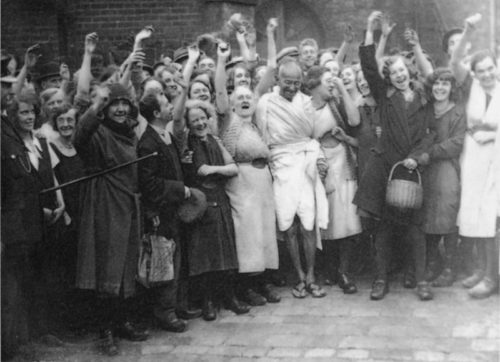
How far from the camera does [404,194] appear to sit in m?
6.43

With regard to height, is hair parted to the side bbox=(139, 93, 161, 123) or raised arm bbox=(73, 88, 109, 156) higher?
hair parted to the side bbox=(139, 93, 161, 123)

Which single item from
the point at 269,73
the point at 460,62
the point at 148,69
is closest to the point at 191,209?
the point at 269,73

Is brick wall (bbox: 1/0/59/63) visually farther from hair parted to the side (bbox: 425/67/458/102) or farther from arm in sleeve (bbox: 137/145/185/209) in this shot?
hair parted to the side (bbox: 425/67/458/102)

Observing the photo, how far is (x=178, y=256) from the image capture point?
6074 millimetres

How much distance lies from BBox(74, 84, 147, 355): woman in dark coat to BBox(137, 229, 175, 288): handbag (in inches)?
3.0

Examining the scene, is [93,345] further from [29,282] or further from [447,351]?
[447,351]

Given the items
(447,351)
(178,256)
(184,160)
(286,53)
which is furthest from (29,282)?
(286,53)

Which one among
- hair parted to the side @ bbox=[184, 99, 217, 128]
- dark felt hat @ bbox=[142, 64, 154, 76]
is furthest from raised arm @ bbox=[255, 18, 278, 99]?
dark felt hat @ bbox=[142, 64, 154, 76]

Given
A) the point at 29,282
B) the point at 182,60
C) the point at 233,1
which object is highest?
the point at 233,1

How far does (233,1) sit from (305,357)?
22.2ft

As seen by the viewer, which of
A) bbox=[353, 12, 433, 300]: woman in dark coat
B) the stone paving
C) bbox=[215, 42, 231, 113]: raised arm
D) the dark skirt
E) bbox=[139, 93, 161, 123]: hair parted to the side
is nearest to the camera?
the stone paving

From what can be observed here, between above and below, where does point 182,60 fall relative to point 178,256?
above

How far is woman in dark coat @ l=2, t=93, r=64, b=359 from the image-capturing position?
5.19 metres

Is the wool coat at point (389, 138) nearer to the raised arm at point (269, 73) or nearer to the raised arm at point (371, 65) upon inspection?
the raised arm at point (371, 65)
